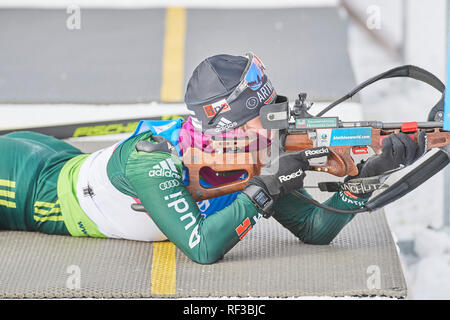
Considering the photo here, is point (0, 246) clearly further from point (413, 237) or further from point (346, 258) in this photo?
point (413, 237)

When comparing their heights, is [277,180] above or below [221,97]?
below

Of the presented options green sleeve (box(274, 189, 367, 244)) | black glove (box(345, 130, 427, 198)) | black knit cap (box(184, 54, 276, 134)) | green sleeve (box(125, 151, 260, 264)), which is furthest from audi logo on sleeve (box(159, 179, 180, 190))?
black glove (box(345, 130, 427, 198))

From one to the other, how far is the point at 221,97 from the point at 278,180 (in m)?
0.45

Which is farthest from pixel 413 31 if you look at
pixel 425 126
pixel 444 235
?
pixel 425 126

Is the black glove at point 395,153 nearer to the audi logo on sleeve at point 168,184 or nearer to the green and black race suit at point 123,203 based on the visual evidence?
the green and black race suit at point 123,203

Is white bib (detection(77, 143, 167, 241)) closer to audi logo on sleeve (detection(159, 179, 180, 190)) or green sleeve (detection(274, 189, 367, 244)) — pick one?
audi logo on sleeve (detection(159, 179, 180, 190))

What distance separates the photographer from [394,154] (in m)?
3.39

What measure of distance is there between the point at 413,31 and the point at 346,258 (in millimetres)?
4020

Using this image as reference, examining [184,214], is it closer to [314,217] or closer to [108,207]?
[108,207]

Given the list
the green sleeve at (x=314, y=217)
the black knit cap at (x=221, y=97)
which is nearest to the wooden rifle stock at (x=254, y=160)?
the black knit cap at (x=221, y=97)

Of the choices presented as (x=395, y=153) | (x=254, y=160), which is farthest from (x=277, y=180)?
(x=395, y=153)

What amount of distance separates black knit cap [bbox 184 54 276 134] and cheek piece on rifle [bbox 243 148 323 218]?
0.26 meters

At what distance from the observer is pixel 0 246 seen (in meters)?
3.98

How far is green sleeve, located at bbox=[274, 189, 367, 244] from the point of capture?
3.71 meters
